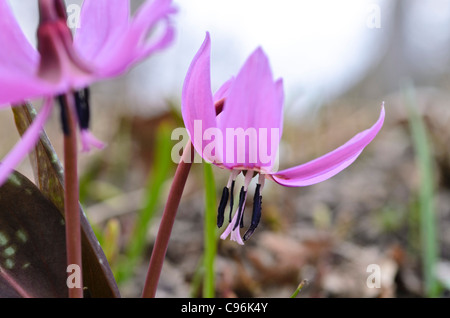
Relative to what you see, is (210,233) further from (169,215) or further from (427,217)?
(427,217)

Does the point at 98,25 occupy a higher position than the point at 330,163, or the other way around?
the point at 98,25

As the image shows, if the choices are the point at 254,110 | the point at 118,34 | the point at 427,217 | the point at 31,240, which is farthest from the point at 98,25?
the point at 427,217

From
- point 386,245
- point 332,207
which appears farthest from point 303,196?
point 386,245

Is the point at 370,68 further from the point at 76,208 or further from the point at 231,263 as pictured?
the point at 76,208

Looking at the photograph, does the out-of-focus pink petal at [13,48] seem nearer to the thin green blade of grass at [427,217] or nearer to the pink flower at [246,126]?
the pink flower at [246,126]

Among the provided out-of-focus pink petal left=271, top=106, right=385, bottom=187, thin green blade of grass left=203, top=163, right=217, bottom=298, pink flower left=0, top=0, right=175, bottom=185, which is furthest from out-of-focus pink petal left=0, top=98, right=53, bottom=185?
thin green blade of grass left=203, top=163, right=217, bottom=298

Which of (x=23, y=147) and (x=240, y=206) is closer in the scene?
(x=23, y=147)

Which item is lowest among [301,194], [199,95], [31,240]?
[31,240]
